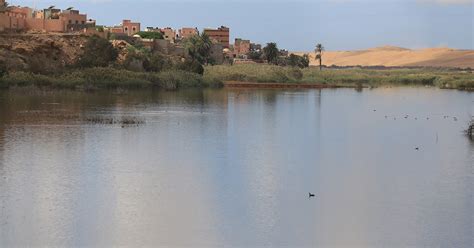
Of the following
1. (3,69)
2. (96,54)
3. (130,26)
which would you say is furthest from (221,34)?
(3,69)

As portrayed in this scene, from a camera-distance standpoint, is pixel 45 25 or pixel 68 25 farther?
pixel 68 25

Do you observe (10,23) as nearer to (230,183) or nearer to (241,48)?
(230,183)

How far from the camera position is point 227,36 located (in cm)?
15938

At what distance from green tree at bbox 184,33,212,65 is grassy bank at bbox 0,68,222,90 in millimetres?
20883

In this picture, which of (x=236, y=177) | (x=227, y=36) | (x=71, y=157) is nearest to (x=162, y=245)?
(x=236, y=177)

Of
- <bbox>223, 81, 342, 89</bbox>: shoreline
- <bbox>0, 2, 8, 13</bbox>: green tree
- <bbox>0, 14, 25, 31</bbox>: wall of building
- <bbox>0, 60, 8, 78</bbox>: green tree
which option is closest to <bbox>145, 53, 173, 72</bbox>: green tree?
<bbox>223, 81, 342, 89</bbox>: shoreline

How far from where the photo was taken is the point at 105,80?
6469 centimetres

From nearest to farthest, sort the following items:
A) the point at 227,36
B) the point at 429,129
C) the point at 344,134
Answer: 1. the point at 344,134
2. the point at 429,129
3. the point at 227,36

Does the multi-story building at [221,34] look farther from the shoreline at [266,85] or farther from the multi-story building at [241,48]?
the shoreline at [266,85]

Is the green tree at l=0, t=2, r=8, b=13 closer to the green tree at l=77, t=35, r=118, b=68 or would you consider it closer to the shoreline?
the green tree at l=77, t=35, r=118, b=68

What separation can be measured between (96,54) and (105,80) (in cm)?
701

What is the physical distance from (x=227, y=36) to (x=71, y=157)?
452 feet

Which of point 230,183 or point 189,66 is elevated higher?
point 189,66

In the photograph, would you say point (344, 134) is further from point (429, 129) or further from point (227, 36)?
point (227, 36)
